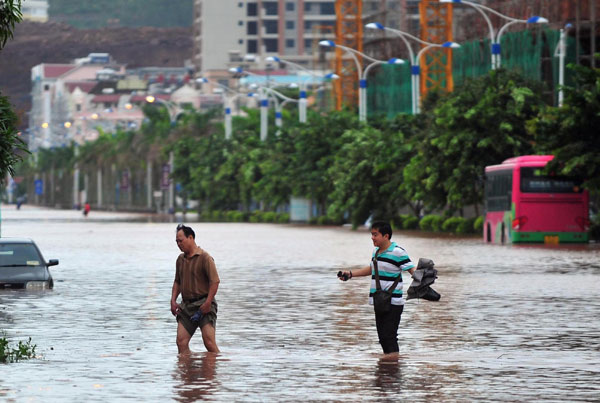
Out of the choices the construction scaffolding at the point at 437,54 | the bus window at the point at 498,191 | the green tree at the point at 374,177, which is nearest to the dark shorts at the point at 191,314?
the bus window at the point at 498,191

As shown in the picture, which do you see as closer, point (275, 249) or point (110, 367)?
point (110, 367)

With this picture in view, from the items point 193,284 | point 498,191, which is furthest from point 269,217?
point 193,284

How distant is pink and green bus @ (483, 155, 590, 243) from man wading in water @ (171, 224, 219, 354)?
3699 centimetres

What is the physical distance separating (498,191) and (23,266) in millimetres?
28258

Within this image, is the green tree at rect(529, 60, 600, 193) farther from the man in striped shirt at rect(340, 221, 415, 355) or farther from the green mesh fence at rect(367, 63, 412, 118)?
the green mesh fence at rect(367, 63, 412, 118)

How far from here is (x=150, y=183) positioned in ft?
514

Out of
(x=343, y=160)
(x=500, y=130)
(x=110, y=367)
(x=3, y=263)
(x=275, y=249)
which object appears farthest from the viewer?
(x=343, y=160)

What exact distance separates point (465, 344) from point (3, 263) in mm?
13281

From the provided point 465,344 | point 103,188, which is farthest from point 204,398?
point 103,188

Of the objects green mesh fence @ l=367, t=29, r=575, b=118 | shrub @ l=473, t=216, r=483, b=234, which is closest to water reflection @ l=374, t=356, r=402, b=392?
shrub @ l=473, t=216, r=483, b=234

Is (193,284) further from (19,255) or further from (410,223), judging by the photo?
(410,223)

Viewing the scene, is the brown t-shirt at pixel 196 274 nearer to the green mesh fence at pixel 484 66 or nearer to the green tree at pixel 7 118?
the green tree at pixel 7 118

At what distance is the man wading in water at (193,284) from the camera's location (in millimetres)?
16047

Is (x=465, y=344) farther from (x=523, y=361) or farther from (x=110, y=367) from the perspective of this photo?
(x=110, y=367)
